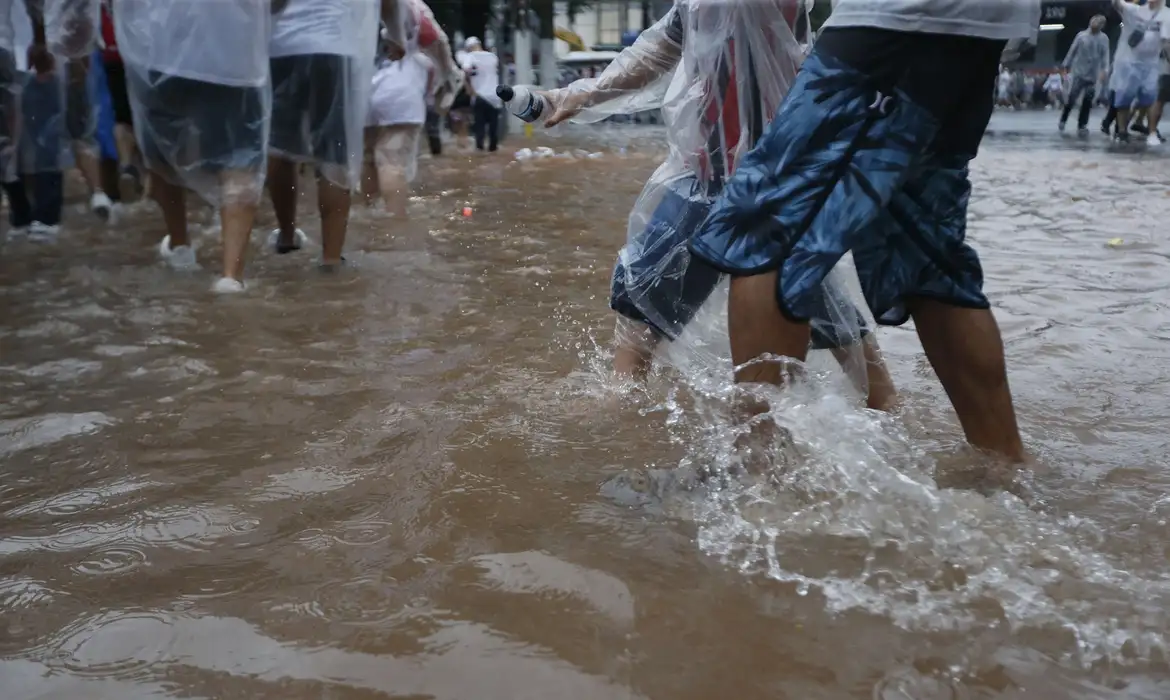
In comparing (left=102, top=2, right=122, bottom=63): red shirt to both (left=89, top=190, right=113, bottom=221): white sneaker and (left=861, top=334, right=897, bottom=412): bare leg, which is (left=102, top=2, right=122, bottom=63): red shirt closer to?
(left=89, top=190, right=113, bottom=221): white sneaker

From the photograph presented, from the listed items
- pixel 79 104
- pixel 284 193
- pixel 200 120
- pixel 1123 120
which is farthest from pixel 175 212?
pixel 1123 120

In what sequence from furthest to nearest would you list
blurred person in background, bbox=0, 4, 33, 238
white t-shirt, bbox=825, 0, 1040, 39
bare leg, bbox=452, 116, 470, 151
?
bare leg, bbox=452, 116, 470, 151, blurred person in background, bbox=0, 4, 33, 238, white t-shirt, bbox=825, 0, 1040, 39

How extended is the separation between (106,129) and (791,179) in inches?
242

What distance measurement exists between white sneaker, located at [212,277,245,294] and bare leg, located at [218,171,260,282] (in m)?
0.07

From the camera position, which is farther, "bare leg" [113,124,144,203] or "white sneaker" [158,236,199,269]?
"bare leg" [113,124,144,203]

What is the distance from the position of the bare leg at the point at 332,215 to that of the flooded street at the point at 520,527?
3.09 ft

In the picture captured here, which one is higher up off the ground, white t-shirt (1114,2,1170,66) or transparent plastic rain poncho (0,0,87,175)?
white t-shirt (1114,2,1170,66)

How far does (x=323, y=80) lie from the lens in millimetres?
4191

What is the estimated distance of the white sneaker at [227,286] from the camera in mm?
3785

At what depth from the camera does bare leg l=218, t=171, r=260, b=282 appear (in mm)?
3918

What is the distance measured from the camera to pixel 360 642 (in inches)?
55.4

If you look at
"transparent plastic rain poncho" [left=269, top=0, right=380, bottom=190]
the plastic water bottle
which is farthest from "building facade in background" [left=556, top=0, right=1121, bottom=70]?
the plastic water bottle

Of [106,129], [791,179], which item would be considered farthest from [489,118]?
[791,179]

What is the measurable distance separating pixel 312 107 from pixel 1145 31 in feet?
34.6
